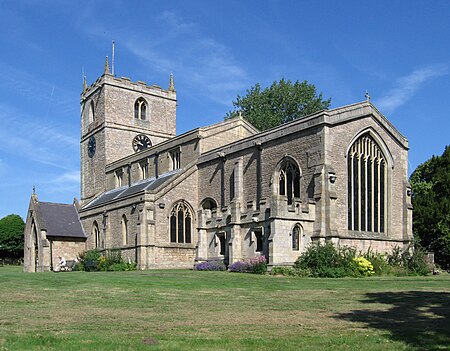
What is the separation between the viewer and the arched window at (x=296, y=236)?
1291 inches

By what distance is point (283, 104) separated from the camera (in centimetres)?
6675

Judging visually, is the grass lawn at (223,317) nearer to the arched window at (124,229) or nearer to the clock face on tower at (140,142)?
the arched window at (124,229)

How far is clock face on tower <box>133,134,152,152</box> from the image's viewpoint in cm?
6131

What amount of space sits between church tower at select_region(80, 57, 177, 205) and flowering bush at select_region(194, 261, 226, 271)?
24.1 m

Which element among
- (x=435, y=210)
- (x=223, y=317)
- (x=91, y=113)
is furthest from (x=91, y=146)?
(x=223, y=317)

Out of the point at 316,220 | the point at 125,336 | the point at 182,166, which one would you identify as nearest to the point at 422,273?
the point at 316,220

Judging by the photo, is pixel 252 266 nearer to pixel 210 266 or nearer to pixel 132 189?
pixel 210 266

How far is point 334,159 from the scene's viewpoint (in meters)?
33.9

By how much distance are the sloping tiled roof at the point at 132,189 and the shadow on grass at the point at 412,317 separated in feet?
94.9

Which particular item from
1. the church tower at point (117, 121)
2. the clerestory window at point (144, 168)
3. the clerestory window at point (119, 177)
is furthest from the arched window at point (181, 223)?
the church tower at point (117, 121)

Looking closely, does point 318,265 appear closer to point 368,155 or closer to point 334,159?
point 334,159

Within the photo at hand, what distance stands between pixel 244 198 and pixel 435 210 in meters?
14.6

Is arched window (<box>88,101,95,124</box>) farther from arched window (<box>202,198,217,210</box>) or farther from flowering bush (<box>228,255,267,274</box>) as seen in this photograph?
flowering bush (<box>228,255,267,274</box>)

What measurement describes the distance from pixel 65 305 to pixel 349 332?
8148 millimetres
